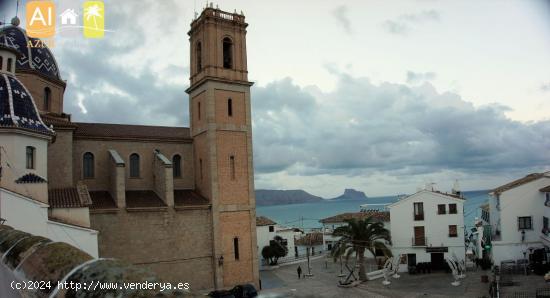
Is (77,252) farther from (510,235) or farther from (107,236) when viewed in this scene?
(510,235)

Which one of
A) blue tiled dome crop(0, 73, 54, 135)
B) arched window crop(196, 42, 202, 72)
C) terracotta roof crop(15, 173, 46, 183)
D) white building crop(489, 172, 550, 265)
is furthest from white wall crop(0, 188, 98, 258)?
white building crop(489, 172, 550, 265)

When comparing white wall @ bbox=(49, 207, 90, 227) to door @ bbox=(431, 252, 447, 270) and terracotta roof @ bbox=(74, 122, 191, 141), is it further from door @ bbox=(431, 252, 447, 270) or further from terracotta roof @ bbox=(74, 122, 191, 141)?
door @ bbox=(431, 252, 447, 270)

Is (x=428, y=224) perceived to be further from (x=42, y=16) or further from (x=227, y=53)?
(x=42, y=16)

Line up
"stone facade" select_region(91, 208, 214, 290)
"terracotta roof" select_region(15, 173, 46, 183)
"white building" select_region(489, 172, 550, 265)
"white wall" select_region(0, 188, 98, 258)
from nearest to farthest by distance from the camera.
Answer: "white wall" select_region(0, 188, 98, 258) → "terracotta roof" select_region(15, 173, 46, 183) → "stone facade" select_region(91, 208, 214, 290) → "white building" select_region(489, 172, 550, 265)

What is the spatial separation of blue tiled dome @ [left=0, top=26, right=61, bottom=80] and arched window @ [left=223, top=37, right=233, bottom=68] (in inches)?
459

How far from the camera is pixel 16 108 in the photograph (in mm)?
20172

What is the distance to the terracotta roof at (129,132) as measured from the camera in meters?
29.3

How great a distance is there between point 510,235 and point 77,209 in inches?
1128

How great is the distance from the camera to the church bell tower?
A: 28.9m

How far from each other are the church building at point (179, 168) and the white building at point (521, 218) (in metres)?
18.0

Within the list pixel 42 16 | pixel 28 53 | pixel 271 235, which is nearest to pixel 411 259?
pixel 271 235

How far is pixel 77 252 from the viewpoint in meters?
3.47

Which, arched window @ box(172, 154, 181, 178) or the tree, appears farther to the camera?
the tree

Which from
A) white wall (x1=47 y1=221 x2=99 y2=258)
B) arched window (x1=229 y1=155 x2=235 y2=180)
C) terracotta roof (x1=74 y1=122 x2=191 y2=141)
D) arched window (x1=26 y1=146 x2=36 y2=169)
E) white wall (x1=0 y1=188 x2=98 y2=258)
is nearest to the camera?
white wall (x1=0 y1=188 x2=98 y2=258)
